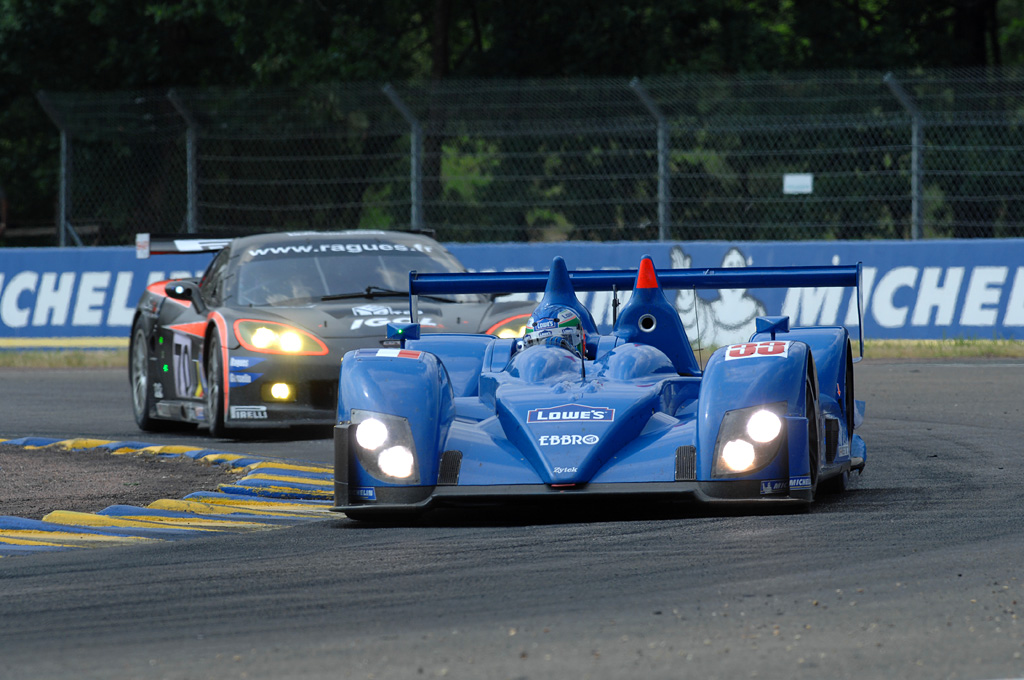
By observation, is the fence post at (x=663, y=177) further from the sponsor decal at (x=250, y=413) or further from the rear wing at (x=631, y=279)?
the rear wing at (x=631, y=279)

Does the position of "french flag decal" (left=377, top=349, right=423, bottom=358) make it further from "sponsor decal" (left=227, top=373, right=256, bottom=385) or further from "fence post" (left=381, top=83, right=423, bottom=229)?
"fence post" (left=381, top=83, right=423, bottom=229)

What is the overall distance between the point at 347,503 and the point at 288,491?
1.19 m

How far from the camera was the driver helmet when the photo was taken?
23.6ft

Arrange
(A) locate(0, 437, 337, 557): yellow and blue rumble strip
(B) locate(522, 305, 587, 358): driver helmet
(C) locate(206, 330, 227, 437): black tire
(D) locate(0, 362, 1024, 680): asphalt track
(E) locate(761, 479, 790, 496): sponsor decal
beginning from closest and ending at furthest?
1. (D) locate(0, 362, 1024, 680): asphalt track
2. (E) locate(761, 479, 790, 496): sponsor decal
3. (A) locate(0, 437, 337, 557): yellow and blue rumble strip
4. (B) locate(522, 305, 587, 358): driver helmet
5. (C) locate(206, 330, 227, 437): black tire

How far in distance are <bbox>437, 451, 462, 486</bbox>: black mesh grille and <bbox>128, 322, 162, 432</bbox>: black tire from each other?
5.01 metres

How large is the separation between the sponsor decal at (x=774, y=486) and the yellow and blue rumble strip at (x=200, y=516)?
1787mm

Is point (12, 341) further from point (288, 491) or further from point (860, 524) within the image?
point (860, 524)

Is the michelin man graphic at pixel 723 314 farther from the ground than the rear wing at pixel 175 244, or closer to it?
closer to it

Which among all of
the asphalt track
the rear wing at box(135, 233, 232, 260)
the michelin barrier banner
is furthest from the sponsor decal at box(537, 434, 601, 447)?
the michelin barrier banner

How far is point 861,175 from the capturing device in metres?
16.8

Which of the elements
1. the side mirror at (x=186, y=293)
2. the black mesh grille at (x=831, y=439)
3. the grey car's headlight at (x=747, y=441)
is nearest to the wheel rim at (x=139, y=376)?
the side mirror at (x=186, y=293)

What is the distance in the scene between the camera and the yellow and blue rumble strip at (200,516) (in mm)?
6355

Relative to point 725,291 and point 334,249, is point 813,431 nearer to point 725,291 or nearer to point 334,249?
point 334,249

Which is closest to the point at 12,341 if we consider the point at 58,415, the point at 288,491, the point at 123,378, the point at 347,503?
the point at 123,378
